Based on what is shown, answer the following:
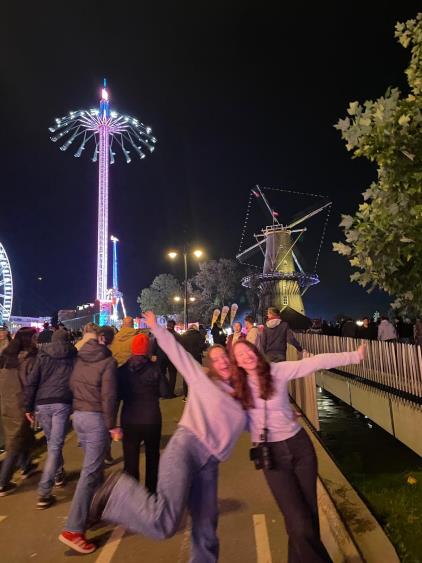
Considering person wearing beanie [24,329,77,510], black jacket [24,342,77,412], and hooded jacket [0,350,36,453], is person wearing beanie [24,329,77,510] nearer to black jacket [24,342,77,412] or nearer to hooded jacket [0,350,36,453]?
black jacket [24,342,77,412]

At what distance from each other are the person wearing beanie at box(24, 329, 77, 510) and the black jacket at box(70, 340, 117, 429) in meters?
0.72

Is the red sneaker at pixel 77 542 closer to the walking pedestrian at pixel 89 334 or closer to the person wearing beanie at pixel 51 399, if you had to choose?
the person wearing beanie at pixel 51 399

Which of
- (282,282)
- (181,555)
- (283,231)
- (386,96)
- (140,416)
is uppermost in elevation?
(283,231)

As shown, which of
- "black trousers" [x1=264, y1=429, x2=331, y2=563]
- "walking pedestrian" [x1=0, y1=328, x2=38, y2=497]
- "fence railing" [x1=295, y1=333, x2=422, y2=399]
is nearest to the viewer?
"black trousers" [x1=264, y1=429, x2=331, y2=563]

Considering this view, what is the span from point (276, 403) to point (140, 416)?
5.84 feet

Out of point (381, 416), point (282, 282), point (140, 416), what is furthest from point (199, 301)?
point (140, 416)

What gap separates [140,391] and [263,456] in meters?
1.83

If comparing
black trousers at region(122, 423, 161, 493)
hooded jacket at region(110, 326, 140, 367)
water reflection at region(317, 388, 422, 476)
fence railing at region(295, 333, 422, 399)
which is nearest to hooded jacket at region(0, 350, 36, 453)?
hooded jacket at region(110, 326, 140, 367)

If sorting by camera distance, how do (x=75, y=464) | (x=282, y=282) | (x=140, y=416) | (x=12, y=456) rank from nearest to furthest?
(x=140, y=416)
(x=12, y=456)
(x=75, y=464)
(x=282, y=282)

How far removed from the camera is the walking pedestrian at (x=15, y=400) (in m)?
5.57

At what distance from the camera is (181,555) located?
4016 mm

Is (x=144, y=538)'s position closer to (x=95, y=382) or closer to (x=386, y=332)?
(x=95, y=382)

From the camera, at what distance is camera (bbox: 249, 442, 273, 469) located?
318 cm

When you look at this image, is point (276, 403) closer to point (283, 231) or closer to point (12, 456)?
point (12, 456)
